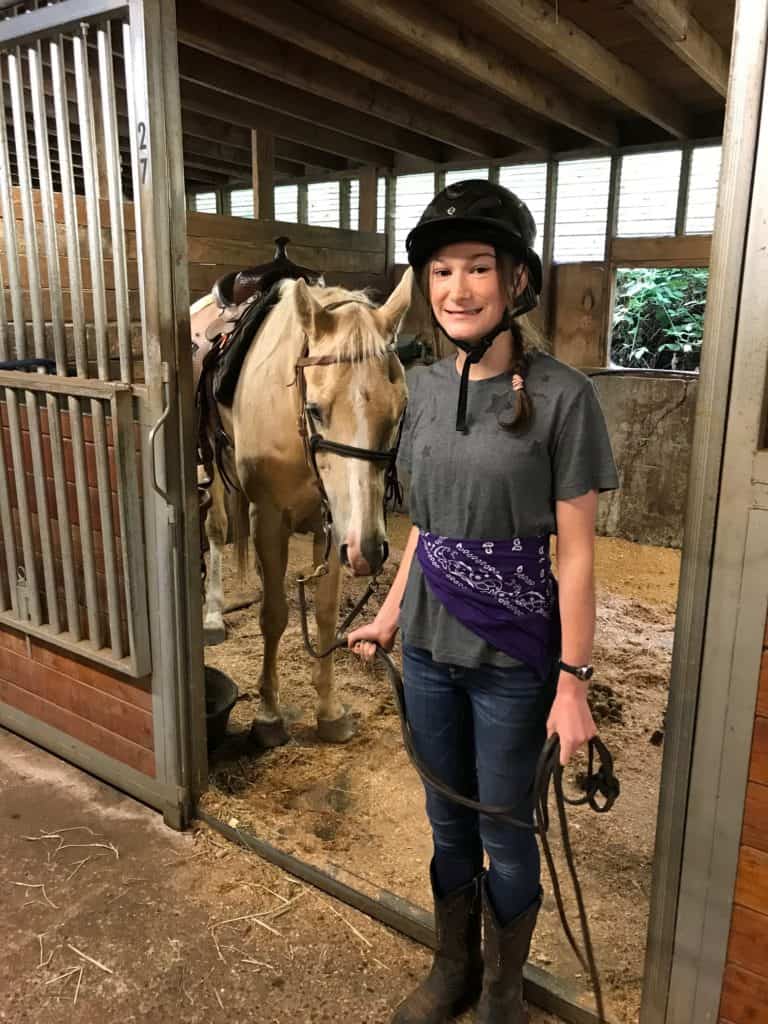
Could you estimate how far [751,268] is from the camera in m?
1.07

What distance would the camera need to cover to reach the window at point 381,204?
5.66m

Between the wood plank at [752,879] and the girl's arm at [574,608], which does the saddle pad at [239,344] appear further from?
the wood plank at [752,879]

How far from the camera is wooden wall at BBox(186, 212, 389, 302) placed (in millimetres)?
4199

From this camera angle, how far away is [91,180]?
187cm

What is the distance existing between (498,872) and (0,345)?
6.59 ft

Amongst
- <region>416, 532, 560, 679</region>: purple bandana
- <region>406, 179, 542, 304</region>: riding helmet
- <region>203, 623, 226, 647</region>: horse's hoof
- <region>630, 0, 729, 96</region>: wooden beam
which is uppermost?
<region>630, 0, 729, 96</region>: wooden beam

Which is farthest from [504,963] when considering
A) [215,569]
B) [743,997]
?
[215,569]

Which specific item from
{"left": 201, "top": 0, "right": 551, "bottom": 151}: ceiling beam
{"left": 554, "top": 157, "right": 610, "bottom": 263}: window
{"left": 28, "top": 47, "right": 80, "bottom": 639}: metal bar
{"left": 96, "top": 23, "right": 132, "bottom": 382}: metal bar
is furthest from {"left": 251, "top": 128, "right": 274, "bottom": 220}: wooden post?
{"left": 96, "top": 23, "right": 132, "bottom": 382}: metal bar

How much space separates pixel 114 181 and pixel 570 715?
5.31ft

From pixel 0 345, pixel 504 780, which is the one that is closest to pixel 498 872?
pixel 504 780

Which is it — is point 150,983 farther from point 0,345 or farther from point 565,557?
point 0,345

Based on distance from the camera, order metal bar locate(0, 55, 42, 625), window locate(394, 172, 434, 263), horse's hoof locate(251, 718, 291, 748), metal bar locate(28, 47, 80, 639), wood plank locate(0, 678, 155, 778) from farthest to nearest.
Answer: window locate(394, 172, 434, 263), horse's hoof locate(251, 718, 291, 748), wood plank locate(0, 678, 155, 778), metal bar locate(0, 55, 42, 625), metal bar locate(28, 47, 80, 639)

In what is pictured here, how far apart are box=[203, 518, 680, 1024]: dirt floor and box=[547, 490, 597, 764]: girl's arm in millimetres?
762

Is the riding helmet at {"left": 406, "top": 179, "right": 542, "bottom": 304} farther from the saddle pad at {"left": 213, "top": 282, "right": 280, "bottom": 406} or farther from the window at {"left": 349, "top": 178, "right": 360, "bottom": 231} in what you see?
the window at {"left": 349, "top": 178, "right": 360, "bottom": 231}
